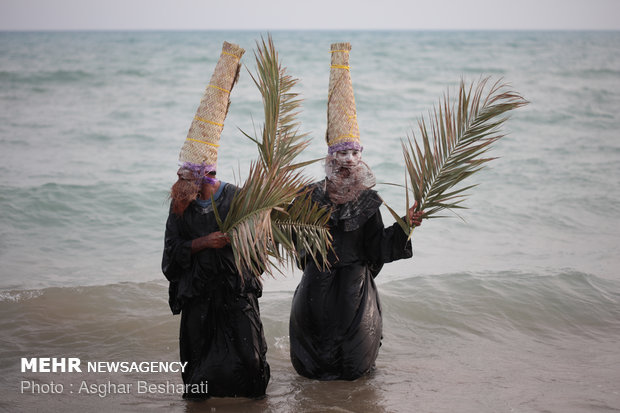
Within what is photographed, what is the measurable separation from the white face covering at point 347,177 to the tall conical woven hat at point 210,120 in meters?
0.76

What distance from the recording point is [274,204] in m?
3.53

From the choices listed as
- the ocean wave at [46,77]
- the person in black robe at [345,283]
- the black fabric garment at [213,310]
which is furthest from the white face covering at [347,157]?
the ocean wave at [46,77]

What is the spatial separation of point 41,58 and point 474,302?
33.5 metres

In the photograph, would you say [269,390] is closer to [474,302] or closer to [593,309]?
[474,302]

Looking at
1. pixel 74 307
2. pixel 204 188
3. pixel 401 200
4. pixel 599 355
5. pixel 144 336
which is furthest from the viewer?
pixel 401 200

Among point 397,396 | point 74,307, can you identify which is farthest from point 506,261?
point 74,307

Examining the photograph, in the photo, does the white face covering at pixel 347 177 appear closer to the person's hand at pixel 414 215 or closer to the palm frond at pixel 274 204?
the palm frond at pixel 274 204

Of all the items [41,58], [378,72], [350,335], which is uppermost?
[41,58]

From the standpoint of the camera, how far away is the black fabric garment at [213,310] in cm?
395

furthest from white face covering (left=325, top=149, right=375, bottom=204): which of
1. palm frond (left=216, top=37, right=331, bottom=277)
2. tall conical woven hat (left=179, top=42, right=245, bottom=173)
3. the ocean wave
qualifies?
the ocean wave

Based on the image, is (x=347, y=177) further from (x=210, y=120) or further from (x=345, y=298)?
(x=210, y=120)

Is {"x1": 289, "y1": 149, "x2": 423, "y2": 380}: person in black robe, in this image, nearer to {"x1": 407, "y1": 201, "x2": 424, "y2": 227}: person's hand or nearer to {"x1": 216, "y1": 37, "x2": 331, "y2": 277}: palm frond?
{"x1": 216, "y1": 37, "x2": 331, "y2": 277}: palm frond

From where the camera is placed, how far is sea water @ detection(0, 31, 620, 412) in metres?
4.51

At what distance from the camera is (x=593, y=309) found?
636 centimetres
